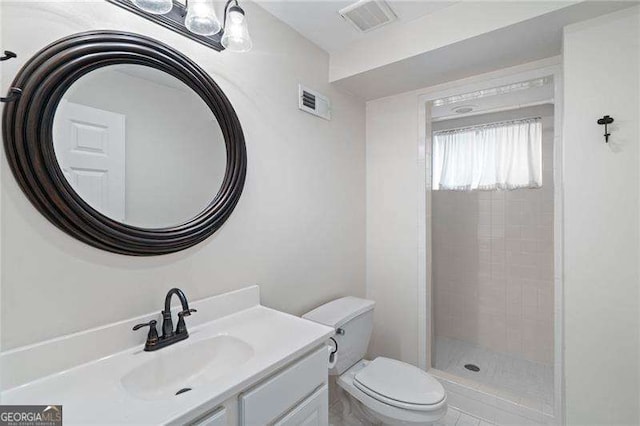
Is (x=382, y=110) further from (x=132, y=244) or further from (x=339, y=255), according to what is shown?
(x=132, y=244)

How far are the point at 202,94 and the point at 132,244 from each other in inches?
27.6

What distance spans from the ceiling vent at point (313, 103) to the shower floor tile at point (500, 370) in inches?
87.7

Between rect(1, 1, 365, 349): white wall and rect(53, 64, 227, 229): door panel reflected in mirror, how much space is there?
0.15m

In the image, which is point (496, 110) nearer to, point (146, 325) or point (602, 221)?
point (602, 221)

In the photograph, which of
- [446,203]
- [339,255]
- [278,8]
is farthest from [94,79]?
[446,203]

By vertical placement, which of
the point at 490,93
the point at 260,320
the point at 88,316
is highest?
the point at 490,93

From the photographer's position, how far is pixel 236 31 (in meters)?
1.20

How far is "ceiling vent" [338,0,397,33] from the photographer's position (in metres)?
1.57

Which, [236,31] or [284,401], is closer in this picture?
[284,401]

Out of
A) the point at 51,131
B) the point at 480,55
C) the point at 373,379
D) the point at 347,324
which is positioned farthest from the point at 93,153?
the point at 480,55

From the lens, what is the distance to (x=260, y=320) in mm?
1354

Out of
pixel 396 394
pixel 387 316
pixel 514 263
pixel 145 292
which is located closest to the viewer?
pixel 145 292

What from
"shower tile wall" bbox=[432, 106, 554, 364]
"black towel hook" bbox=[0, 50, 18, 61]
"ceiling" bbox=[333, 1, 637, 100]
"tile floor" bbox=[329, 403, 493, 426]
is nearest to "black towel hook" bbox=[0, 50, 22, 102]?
"black towel hook" bbox=[0, 50, 18, 61]

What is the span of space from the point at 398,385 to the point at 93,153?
1.74 meters
